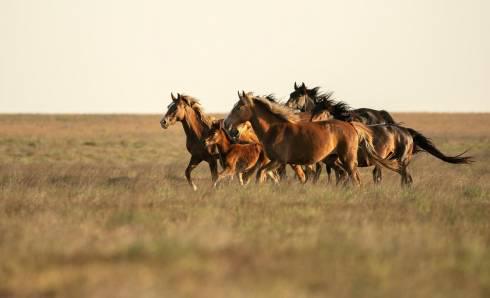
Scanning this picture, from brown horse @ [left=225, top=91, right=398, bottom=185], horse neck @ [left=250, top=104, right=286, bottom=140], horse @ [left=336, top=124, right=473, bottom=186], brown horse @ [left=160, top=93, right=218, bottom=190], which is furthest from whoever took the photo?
brown horse @ [left=160, top=93, right=218, bottom=190]

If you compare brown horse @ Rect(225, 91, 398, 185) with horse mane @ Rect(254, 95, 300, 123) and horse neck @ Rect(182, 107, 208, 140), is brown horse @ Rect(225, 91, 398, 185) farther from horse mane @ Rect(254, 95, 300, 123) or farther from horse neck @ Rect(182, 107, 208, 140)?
horse neck @ Rect(182, 107, 208, 140)

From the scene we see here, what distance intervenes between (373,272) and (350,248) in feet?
3.24

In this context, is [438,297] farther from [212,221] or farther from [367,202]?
[367,202]

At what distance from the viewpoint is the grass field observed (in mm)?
5777

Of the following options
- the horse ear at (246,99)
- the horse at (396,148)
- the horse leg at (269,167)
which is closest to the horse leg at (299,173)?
the horse at (396,148)

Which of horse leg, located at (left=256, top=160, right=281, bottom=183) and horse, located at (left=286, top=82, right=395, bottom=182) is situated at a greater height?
horse, located at (left=286, top=82, right=395, bottom=182)

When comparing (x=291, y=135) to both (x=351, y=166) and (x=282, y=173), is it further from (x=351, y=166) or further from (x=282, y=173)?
(x=282, y=173)

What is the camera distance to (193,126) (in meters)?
15.9

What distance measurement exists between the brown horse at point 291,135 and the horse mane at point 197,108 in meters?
1.99

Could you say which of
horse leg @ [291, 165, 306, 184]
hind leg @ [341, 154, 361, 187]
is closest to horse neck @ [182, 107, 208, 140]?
horse leg @ [291, 165, 306, 184]

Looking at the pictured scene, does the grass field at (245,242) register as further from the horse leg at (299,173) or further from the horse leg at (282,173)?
the horse leg at (282,173)

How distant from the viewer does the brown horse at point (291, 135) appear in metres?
13.7

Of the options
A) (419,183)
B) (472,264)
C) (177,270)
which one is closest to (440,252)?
(472,264)

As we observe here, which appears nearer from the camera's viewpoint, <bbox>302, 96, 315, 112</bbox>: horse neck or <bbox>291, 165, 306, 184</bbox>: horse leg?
<bbox>291, 165, 306, 184</bbox>: horse leg
